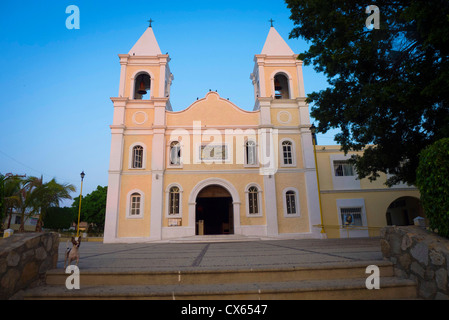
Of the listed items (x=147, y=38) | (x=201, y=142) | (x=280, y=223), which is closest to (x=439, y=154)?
(x=280, y=223)

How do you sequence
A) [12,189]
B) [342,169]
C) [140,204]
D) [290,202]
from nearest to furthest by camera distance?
[140,204] → [290,202] → [342,169] → [12,189]

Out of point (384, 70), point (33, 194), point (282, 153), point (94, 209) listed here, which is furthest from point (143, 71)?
point (94, 209)

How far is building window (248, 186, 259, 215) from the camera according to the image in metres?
17.9

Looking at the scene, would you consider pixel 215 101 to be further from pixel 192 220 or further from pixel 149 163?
pixel 192 220

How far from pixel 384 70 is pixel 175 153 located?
1373cm

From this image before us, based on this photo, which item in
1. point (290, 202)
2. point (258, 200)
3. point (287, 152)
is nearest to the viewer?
point (258, 200)

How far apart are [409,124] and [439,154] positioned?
20.9ft

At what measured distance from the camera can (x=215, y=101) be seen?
19859 mm

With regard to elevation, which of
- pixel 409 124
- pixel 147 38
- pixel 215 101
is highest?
pixel 147 38

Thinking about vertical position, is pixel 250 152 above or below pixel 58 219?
above

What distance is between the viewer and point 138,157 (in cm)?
1878

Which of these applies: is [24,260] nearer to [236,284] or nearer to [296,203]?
[236,284]

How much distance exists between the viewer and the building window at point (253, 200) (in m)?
17.9

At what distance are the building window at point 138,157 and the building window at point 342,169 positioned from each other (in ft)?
47.6
